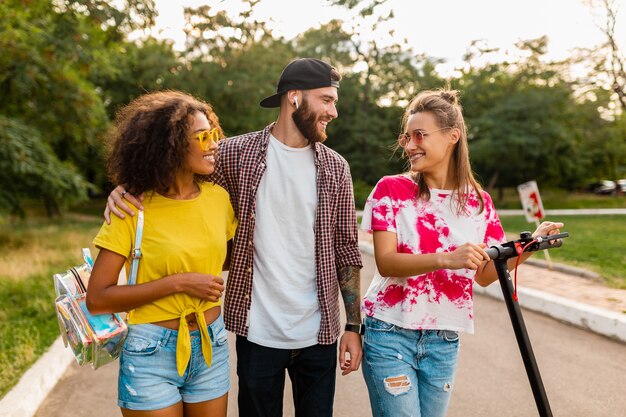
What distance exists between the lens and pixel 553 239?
7.72 feet

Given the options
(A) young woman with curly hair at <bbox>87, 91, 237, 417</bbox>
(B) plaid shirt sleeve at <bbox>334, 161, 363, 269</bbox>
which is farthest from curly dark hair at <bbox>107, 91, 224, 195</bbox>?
(B) plaid shirt sleeve at <bbox>334, 161, 363, 269</bbox>

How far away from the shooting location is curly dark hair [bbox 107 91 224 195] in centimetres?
233

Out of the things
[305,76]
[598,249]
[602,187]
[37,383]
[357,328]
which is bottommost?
[602,187]

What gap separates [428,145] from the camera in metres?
2.61

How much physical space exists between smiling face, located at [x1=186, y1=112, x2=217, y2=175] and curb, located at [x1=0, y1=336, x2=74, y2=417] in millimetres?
2575

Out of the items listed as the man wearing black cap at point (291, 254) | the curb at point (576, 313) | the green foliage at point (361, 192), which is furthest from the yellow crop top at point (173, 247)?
the green foliage at point (361, 192)

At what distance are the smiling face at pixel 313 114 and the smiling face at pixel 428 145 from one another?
0.40 meters

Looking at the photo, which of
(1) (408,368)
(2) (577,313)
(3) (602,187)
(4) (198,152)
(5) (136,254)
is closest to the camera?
(5) (136,254)

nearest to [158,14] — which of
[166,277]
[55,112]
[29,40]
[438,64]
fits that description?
[29,40]

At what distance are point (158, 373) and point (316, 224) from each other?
94 centimetres

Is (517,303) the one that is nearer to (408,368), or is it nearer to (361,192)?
(408,368)

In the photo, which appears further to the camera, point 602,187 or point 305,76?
point 602,187

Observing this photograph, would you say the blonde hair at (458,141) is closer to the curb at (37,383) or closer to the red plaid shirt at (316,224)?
the red plaid shirt at (316,224)

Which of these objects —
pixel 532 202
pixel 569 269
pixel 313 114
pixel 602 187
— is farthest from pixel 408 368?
pixel 602 187
